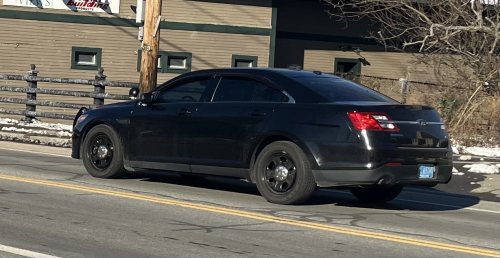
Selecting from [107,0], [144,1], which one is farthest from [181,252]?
[107,0]

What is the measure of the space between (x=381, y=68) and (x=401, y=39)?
1.39 m

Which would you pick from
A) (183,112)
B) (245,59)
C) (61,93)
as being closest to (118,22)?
(245,59)

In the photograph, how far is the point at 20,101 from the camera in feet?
70.8

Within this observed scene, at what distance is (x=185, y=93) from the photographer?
1167 centimetres

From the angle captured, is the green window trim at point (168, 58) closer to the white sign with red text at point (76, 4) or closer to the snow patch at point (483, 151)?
the white sign with red text at point (76, 4)

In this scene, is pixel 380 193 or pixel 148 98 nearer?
pixel 380 193

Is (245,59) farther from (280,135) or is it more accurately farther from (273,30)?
(280,135)

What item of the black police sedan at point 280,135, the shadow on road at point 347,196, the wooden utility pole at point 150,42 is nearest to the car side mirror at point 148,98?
the black police sedan at point 280,135

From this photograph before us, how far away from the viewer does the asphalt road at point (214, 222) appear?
756 cm

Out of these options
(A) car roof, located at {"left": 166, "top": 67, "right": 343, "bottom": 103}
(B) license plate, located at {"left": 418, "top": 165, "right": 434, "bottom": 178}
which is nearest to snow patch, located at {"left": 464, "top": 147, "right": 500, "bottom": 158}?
(A) car roof, located at {"left": 166, "top": 67, "right": 343, "bottom": 103}

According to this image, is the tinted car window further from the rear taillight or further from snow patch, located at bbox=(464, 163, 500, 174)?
snow patch, located at bbox=(464, 163, 500, 174)

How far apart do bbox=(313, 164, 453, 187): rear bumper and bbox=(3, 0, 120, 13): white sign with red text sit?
62.4 feet

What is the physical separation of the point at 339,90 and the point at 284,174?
1277mm

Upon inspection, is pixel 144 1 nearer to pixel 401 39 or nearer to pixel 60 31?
pixel 60 31
